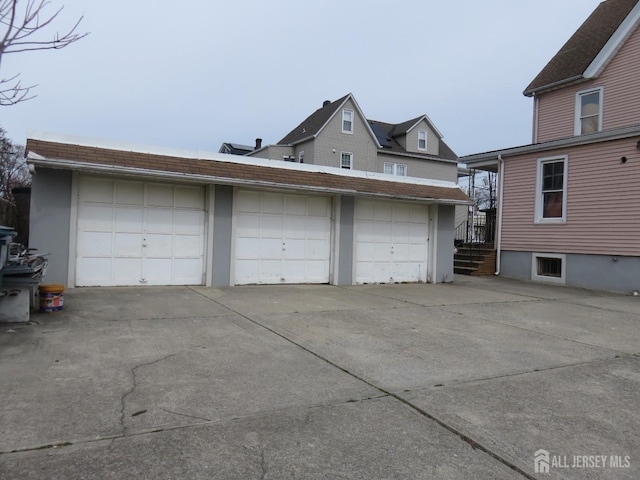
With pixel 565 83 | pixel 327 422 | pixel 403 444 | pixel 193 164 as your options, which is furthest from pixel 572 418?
pixel 565 83

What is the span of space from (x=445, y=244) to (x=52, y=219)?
10433 millimetres

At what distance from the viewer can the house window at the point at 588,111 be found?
590 inches

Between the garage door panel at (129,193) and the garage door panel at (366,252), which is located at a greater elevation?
the garage door panel at (129,193)

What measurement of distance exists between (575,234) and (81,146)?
43.5 feet

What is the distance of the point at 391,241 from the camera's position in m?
13.0

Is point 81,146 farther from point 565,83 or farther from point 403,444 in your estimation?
point 565,83

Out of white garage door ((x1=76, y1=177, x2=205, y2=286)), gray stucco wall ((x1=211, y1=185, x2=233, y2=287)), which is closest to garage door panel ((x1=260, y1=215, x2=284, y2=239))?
gray stucco wall ((x1=211, y1=185, x2=233, y2=287))

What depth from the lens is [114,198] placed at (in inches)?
386

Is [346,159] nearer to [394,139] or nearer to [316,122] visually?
[316,122]

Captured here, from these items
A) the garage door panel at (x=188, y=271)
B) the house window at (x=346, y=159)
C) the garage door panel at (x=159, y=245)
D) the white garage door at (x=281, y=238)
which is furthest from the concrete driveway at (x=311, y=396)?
the house window at (x=346, y=159)

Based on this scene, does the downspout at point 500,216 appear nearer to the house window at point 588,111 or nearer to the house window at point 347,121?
the house window at point 588,111

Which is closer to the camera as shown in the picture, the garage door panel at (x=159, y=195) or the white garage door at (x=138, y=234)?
the white garage door at (x=138, y=234)

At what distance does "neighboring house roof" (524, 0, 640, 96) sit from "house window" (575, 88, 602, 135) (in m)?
0.60

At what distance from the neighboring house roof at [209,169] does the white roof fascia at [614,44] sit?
21.6ft
